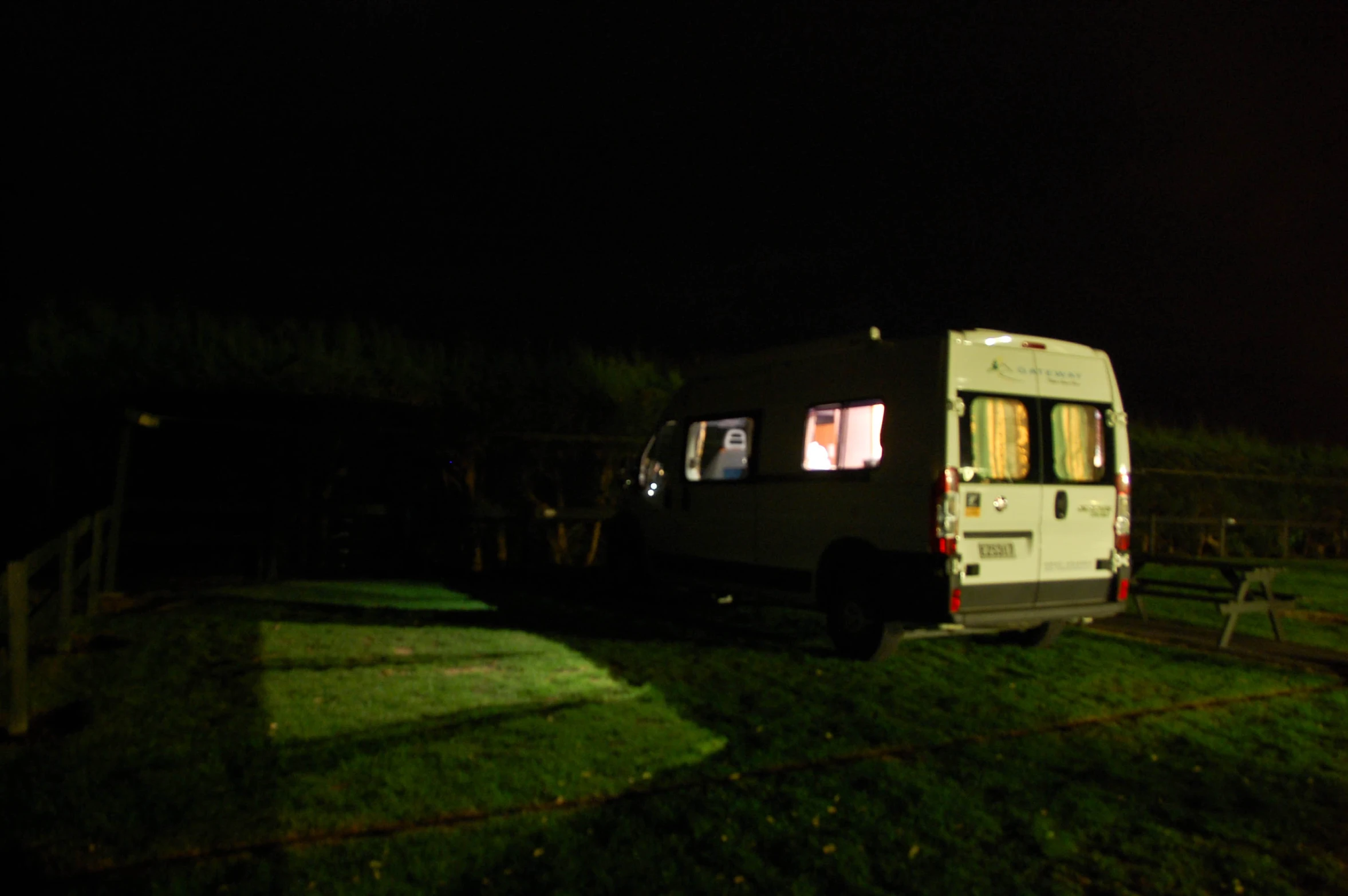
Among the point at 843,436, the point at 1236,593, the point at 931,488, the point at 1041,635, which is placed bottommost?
the point at 1041,635

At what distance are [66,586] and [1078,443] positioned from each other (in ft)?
23.2

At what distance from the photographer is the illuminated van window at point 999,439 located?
23.3 feet

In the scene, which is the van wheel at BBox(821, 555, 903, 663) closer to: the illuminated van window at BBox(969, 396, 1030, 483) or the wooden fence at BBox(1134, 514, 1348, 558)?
the illuminated van window at BBox(969, 396, 1030, 483)

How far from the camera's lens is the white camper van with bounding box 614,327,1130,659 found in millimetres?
7012

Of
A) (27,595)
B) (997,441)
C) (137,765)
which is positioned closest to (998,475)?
(997,441)

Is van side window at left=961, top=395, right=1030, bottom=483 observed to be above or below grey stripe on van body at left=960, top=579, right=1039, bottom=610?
above

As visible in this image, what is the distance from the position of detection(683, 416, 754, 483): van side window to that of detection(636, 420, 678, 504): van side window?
0.87 ft

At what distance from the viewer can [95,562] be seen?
25.0 feet

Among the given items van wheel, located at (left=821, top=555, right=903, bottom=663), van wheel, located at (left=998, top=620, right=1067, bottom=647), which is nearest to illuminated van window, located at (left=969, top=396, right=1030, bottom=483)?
van wheel, located at (left=821, top=555, right=903, bottom=663)

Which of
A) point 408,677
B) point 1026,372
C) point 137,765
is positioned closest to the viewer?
point 137,765

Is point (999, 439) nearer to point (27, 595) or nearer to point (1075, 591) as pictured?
point (1075, 591)

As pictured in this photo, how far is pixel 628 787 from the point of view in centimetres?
454

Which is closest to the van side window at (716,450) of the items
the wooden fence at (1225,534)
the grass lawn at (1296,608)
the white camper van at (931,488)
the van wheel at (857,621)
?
the white camper van at (931,488)

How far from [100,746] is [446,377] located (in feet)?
28.5
